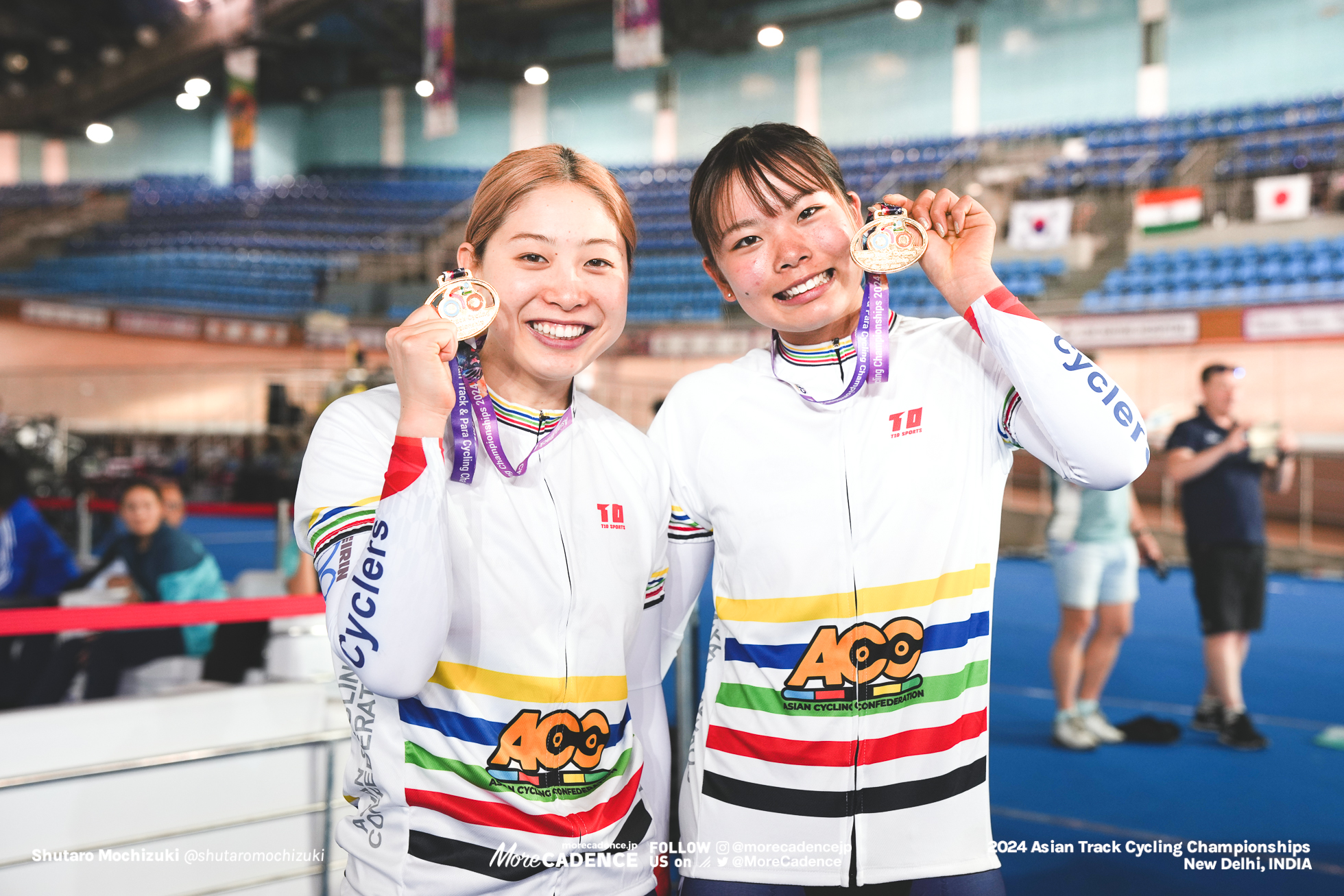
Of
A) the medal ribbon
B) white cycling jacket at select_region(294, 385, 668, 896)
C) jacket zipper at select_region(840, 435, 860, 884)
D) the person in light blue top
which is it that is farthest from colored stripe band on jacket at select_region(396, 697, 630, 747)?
the person in light blue top

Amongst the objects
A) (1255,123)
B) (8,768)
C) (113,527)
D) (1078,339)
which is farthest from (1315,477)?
(113,527)

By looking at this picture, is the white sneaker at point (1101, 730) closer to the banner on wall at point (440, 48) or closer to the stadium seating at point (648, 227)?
the stadium seating at point (648, 227)

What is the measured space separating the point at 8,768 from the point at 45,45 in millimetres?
27098

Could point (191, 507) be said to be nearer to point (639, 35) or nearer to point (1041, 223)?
point (639, 35)

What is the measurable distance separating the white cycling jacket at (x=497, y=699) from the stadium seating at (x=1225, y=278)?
491 inches

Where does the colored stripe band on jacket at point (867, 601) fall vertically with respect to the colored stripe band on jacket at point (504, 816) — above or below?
above

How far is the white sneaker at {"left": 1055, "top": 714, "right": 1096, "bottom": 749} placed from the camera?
4.00 m

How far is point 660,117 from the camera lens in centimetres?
2011

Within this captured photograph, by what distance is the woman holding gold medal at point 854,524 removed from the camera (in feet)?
4.42

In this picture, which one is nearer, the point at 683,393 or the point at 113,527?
the point at 683,393

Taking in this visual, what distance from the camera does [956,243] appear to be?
1.42 metres

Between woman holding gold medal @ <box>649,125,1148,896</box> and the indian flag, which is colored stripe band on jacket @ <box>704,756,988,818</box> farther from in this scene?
the indian flag

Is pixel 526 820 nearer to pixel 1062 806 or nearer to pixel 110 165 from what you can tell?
pixel 1062 806

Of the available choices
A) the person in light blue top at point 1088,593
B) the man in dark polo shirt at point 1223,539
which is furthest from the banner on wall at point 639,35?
the person in light blue top at point 1088,593
